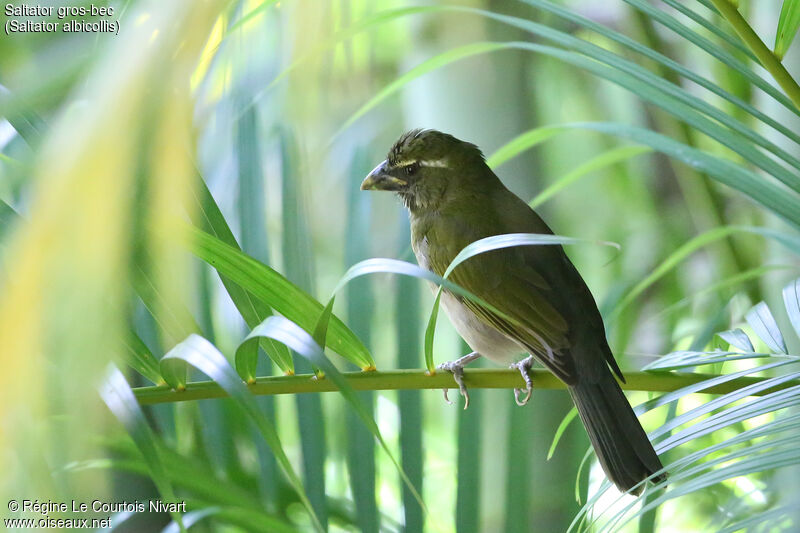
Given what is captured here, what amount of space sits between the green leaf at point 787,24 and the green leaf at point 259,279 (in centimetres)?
81

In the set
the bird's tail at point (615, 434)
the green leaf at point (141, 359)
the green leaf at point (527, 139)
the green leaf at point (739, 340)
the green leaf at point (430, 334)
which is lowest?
the bird's tail at point (615, 434)

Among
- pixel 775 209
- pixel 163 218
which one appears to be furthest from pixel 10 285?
pixel 775 209

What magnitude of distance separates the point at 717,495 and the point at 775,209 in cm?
160

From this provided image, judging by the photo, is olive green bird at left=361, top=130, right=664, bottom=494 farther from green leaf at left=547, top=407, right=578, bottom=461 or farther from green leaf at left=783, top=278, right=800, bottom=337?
green leaf at left=783, top=278, right=800, bottom=337

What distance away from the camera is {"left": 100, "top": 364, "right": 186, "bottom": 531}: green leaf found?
2.98 feet

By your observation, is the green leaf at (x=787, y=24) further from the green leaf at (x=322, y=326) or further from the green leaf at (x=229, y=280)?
the green leaf at (x=229, y=280)

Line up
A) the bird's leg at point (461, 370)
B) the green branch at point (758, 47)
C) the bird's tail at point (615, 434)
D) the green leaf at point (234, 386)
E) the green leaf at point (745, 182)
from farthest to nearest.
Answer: the bird's tail at point (615, 434), the bird's leg at point (461, 370), the green branch at point (758, 47), the green leaf at point (745, 182), the green leaf at point (234, 386)

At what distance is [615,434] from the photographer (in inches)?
67.8

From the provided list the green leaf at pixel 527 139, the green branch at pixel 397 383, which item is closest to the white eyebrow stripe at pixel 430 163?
the green leaf at pixel 527 139

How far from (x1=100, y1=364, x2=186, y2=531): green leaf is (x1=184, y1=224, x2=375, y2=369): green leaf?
0.23m

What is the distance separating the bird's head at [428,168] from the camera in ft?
7.78

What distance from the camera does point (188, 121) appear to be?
605 mm

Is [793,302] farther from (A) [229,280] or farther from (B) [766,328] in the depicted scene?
(A) [229,280]

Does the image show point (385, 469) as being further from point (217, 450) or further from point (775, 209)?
point (775, 209)
